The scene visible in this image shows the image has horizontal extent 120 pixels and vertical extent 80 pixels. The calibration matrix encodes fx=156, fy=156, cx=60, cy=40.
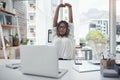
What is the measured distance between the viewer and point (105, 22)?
454 cm

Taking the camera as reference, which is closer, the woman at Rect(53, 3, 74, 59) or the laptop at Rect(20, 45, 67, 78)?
the laptop at Rect(20, 45, 67, 78)

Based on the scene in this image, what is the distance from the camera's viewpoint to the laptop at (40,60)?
104 cm

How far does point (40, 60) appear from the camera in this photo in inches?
42.6

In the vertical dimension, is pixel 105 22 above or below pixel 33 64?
above

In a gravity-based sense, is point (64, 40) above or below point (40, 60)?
above

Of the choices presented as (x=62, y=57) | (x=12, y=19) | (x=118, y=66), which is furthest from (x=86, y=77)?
(x=12, y=19)

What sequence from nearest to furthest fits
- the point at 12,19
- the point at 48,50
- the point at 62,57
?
the point at 48,50
the point at 62,57
the point at 12,19

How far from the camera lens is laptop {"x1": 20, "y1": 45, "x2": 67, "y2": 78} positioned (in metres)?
1.04

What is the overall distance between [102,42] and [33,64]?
12.1 feet

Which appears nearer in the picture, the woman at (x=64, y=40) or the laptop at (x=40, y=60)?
the laptop at (x=40, y=60)

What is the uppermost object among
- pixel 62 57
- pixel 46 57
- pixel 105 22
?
pixel 105 22

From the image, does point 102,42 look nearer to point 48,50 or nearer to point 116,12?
point 116,12

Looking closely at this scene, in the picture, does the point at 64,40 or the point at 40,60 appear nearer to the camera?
the point at 40,60

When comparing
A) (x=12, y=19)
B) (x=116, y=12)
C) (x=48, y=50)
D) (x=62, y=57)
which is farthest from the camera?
(x=116, y=12)
